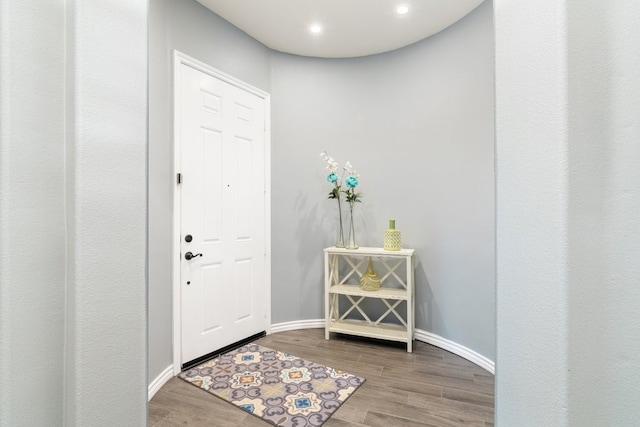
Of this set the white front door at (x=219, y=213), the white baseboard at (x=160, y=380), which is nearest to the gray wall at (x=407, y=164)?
the white front door at (x=219, y=213)

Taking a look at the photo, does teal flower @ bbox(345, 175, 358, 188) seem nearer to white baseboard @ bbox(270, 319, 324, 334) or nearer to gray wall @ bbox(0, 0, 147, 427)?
white baseboard @ bbox(270, 319, 324, 334)

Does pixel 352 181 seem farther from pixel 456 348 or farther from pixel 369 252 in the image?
pixel 456 348

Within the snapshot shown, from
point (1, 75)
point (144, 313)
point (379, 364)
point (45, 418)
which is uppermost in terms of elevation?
point (1, 75)

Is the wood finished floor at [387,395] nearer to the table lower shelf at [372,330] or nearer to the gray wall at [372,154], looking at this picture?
the table lower shelf at [372,330]

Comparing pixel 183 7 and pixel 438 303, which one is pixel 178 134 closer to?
pixel 183 7

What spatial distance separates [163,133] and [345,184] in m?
1.71

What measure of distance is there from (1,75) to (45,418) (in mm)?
998

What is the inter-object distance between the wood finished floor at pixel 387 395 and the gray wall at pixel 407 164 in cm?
36

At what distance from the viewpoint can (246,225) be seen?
2.87 m

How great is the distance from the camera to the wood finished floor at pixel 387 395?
174cm

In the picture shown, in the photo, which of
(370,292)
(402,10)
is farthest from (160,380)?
(402,10)

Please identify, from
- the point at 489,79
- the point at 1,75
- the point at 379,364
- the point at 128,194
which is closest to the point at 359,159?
the point at 489,79

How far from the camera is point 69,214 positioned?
A: 37.2 inches

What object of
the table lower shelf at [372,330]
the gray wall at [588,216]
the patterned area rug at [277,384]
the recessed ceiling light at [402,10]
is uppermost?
the recessed ceiling light at [402,10]
